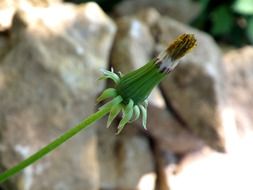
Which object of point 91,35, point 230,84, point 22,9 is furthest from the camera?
point 230,84

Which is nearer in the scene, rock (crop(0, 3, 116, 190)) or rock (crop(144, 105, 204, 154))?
rock (crop(0, 3, 116, 190))

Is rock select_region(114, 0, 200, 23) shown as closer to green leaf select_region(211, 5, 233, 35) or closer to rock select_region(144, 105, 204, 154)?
green leaf select_region(211, 5, 233, 35)

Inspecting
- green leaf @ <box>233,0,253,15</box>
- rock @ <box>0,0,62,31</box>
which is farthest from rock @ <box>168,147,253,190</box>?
rock @ <box>0,0,62,31</box>

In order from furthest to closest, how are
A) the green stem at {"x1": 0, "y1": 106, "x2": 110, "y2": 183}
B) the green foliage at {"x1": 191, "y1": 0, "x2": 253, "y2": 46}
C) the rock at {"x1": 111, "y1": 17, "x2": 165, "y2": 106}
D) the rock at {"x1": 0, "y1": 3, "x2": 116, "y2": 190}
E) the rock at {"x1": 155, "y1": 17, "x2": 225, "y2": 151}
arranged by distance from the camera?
1. the green foliage at {"x1": 191, "y1": 0, "x2": 253, "y2": 46}
2. the rock at {"x1": 155, "y1": 17, "x2": 225, "y2": 151}
3. the rock at {"x1": 111, "y1": 17, "x2": 165, "y2": 106}
4. the rock at {"x1": 0, "y1": 3, "x2": 116, "y2": 190}
5. the green stem at {"x1": 0, "y1": 106, "x2": 110, "y2": 183}

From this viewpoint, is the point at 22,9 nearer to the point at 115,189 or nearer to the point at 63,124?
the point at 63,124

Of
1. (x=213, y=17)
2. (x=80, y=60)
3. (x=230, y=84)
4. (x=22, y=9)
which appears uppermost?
(x=22, y=9)

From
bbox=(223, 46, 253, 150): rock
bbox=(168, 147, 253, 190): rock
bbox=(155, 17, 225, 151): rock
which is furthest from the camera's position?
bbox=(223, 46, 253, 150): rock

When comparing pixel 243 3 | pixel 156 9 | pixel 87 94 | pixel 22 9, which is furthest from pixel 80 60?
pixel 243 3
